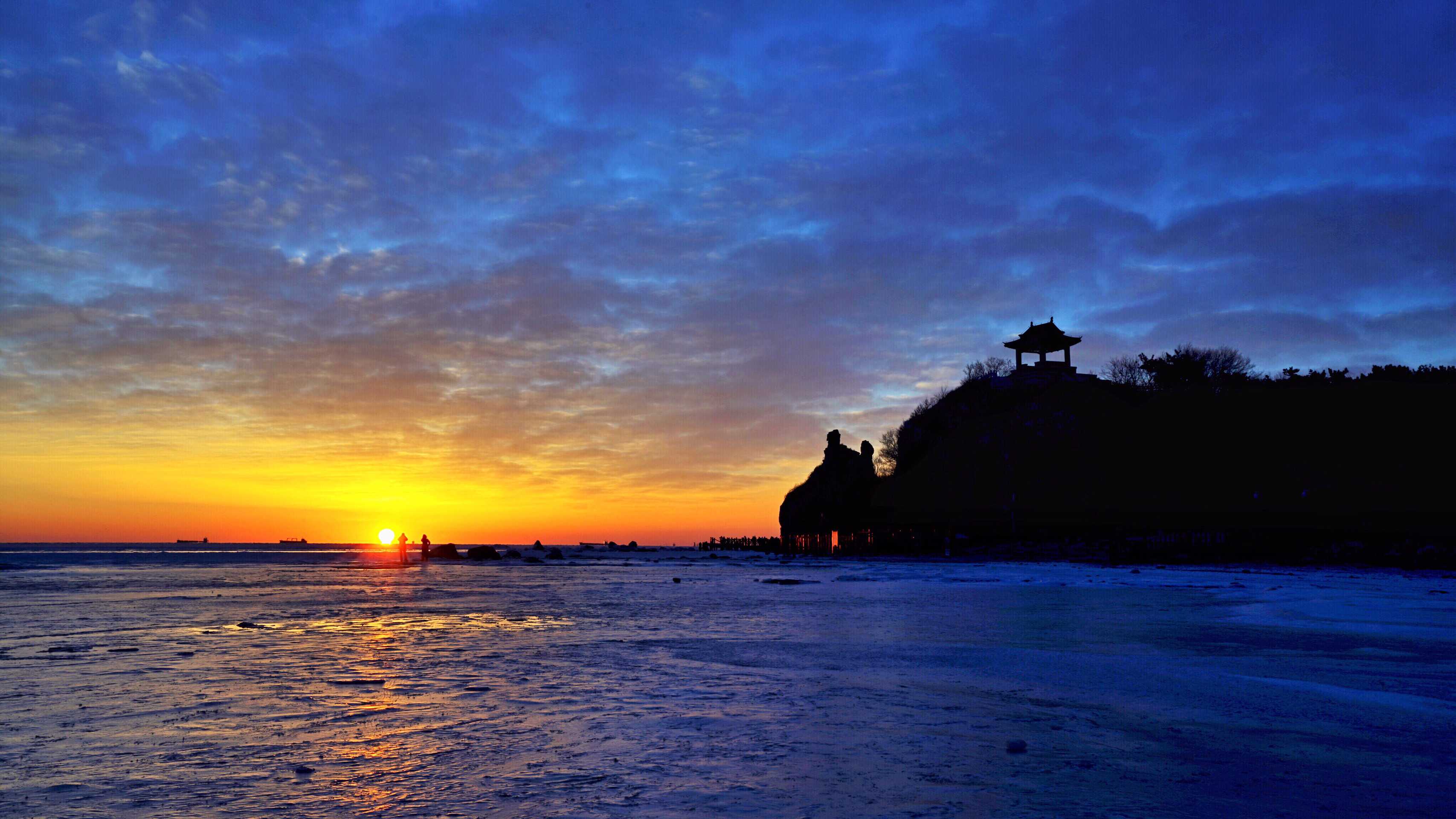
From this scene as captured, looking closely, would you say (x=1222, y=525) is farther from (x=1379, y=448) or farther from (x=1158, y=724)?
(x=1158, y=724)

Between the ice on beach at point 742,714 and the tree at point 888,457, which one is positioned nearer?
the ice on beach at point 742,714

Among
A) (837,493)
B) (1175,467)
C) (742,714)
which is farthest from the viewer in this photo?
(837,493)

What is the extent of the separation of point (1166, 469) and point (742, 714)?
265ft

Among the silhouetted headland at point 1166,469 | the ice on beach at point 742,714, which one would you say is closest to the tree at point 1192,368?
the silhouetted headland at point 1166,469

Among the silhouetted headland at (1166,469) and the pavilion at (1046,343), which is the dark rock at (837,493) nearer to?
the silhouetted headland at (1166,469)

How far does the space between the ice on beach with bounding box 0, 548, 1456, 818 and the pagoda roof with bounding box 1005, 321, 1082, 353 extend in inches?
2753

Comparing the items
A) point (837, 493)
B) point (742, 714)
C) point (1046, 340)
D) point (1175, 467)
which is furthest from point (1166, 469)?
point (742, 714)

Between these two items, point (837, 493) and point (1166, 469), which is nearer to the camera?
point (1166, 469)

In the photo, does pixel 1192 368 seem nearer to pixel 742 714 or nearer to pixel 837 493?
pixel 837 493

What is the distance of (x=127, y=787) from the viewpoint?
5406 mm

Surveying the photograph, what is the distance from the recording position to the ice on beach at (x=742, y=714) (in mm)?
5094

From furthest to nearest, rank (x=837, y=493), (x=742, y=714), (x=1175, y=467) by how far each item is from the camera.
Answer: (x=837, y=493) < (x=1175, y=467) < (x=742, y=714)

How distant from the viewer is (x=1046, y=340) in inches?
3349

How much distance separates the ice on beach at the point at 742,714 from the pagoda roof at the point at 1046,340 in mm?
69932
